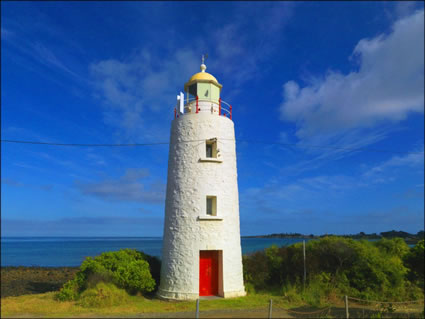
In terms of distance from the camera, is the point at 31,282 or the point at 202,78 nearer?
the point at 202,78

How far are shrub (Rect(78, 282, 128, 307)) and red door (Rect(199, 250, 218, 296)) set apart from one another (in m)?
3.31

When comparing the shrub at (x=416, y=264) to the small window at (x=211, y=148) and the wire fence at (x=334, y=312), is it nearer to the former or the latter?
the wire fence at (x=334, y=312)

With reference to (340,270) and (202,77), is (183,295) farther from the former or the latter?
(202,77)

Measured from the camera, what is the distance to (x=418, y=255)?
47.2 ft

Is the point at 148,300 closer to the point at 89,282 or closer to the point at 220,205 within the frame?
the point at 89,282

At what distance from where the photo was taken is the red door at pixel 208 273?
12.6 metres

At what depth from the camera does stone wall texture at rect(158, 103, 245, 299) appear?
40.4ft

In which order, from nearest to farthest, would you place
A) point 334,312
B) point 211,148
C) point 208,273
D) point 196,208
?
point 334,312 → point 196,208 → point 208,273 → point 211,148

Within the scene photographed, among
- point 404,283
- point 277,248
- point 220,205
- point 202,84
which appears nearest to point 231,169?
point 220,205

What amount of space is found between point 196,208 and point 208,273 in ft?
9.73

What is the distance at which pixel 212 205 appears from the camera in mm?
13445

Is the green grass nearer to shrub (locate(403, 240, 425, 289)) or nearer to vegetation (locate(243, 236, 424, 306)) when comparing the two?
vegetation (locate(243, 236, 424, 306))

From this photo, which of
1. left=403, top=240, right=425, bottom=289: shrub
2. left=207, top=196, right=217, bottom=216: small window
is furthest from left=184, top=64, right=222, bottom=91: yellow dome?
left=403, top=240, right=425, bottom=289: shrub

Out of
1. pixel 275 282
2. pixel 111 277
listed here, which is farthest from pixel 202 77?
pixel 275 282
